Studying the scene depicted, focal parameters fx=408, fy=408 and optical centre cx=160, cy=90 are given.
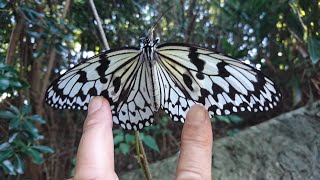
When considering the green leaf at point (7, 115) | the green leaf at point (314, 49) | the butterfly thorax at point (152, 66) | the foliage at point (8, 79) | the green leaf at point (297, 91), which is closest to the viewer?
the butterfly thorax at point (152, 66)

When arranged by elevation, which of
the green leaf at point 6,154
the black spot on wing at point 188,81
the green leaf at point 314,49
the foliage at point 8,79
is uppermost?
the green leaf at point 314,49

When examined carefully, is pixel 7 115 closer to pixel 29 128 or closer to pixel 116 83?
pixel 29 128

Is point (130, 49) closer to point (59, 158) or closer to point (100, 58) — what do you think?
point (100, 58)

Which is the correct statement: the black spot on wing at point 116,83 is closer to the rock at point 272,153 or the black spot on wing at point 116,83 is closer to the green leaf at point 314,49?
the rock at point 272,153

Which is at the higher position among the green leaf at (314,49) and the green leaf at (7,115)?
the green leaf at (314,49)

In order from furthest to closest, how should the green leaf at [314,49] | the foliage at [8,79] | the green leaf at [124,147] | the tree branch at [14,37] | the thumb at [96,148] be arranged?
the green leaf at [124,147], the green leaf at [314,49], the tree branch at [14,37], the foliage at [8,79], the thumb at [96,148]

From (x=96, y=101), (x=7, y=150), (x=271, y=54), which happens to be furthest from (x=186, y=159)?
(x=271, y=54)

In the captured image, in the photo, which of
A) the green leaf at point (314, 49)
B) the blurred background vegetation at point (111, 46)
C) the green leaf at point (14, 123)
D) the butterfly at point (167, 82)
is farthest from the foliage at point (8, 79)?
the green leaf at point (314, 49)

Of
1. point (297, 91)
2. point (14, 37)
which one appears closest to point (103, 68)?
point (14, 37)

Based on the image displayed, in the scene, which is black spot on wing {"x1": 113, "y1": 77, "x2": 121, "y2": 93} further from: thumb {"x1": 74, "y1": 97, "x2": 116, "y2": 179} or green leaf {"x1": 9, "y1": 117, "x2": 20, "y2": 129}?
green leaf {"x1": 9, "y1": 117, "x2": 20, "y2": 129}
